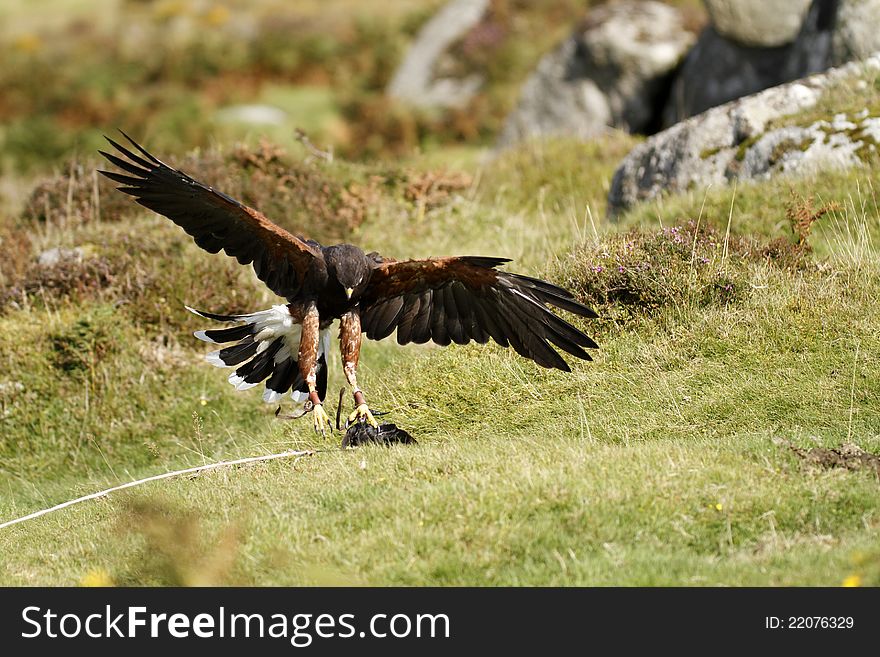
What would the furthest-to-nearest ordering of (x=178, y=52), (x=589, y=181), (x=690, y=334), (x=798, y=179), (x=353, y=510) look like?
(x=178, y=52)
(x=589, y=181)
(x=798, y=179)
(x=690, y=334)
(x=353, y=510)

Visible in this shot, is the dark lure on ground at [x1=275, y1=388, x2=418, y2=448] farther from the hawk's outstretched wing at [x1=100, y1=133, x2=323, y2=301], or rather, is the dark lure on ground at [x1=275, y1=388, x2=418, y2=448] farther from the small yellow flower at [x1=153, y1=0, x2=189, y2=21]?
the small yellow flower at [x1=153, y1=0, x2=189, y2=21]

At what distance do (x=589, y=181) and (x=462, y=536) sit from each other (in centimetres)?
957

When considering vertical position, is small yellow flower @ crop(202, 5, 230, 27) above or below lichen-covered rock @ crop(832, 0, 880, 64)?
above

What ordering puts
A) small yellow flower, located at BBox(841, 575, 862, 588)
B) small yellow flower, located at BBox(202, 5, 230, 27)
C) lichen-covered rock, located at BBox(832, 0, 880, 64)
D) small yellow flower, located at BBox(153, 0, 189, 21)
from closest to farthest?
1. small yellow flower, located at BBox(841, 575, 862, 588)
2. lichen-covered rock, located at BBox(832, 0, 880, 64)
3. small yellow flower, located at BBox(202, 5, 230, 27)
4. small yellow flower, located at BBox(153, 0, 189, 21)

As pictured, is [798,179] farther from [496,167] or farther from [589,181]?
[496,167]

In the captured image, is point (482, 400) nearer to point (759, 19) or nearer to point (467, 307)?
point (467, 307)

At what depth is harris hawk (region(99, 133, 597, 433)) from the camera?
24.6 feet

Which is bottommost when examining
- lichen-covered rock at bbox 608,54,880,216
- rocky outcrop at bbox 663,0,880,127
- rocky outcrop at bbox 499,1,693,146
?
lichen-covered rock at bbox 608,54,880,216

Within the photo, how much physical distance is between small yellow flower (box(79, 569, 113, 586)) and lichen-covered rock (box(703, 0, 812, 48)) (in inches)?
505

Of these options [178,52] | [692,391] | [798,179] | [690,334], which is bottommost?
[692,391]

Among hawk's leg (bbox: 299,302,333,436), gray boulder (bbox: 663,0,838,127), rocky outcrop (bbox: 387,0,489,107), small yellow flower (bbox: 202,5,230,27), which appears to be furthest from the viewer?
small yellow flower (bbox: 202,5,230,27)

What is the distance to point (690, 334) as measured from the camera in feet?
27.9

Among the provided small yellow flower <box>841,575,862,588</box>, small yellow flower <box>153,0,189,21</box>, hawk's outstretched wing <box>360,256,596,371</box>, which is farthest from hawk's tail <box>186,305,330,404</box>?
small yellow flower <box>153,0,189,21</box>
